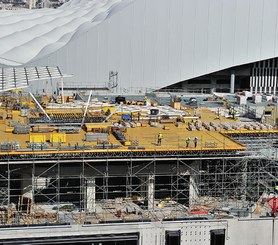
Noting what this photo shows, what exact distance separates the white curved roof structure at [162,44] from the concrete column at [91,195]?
29449 millimetres

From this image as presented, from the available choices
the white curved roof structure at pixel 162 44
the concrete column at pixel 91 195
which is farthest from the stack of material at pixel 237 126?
the white curved roof structure at pixel 162 44

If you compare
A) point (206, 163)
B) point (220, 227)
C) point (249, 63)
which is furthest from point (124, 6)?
point (220, 227)

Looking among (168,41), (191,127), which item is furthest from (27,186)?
(168,41)

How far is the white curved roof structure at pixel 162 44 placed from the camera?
233 feet

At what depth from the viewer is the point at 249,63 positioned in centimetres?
7512

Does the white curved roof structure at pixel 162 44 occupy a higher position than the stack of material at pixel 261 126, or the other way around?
the white curved roof structure at pixel 162 44

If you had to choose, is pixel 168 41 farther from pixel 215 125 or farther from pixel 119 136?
pixel 119 136

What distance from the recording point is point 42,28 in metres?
77.4

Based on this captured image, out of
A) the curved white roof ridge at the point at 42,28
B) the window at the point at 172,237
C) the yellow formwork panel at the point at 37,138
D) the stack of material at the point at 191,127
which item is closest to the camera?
the window at the point at 172,237

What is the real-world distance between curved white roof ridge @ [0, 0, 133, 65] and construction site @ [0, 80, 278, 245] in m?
23.7

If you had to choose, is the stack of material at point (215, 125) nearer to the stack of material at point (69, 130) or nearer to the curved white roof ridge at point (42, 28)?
the stack of material at point (69, 130)

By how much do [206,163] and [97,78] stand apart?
96.4 ft

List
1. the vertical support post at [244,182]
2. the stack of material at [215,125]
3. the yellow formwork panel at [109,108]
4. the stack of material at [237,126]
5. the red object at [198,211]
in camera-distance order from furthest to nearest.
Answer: the yellow formwork panel at [109,108] < the stack of material at [237,126] < the stack of material at [215,125] < the vertical support post at [244,182] < the red object at [198,211]

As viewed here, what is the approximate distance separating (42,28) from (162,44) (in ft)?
44.9
